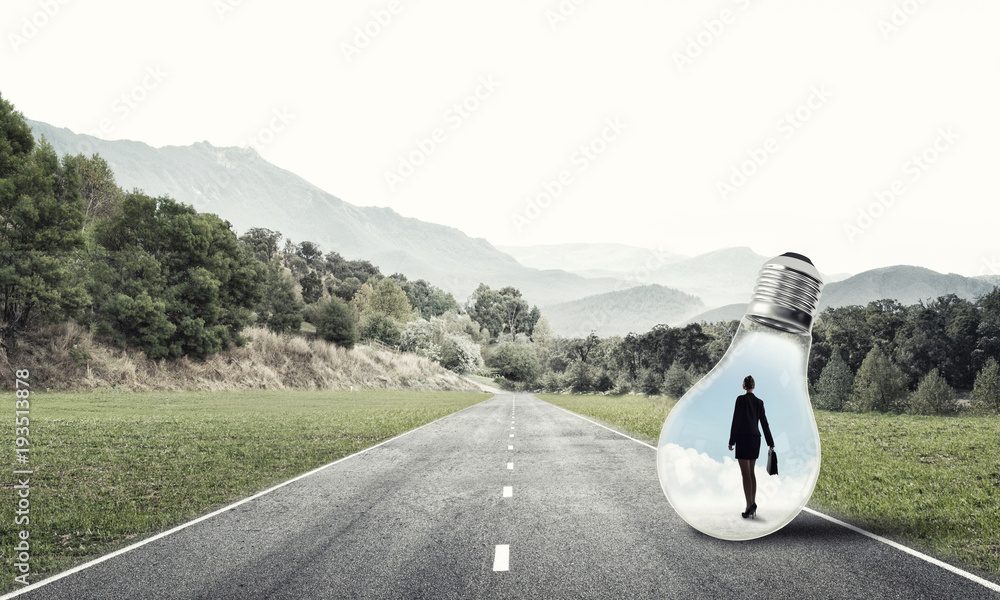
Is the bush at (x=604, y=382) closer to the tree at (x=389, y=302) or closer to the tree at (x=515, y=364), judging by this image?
the tree at (x=515, y=364)

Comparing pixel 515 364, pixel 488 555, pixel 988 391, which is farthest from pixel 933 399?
pixel 515 364

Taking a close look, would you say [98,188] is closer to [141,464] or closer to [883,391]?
[141,464]

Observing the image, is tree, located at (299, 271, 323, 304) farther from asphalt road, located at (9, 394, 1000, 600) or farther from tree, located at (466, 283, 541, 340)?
asphalt road, located at (9, 394, 1000, 600)

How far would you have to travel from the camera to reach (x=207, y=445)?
14.6m

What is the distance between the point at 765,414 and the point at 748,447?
0.77ft

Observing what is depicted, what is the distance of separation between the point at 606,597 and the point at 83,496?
26.4 ft

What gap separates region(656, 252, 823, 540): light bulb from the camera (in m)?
3.68

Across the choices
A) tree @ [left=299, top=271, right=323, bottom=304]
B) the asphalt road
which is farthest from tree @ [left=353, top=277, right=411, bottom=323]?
the asphalt road

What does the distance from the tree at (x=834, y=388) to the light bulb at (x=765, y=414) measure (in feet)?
166

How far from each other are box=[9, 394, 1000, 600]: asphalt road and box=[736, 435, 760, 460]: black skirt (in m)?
1.34

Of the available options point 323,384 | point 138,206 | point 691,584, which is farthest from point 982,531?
point 323,384

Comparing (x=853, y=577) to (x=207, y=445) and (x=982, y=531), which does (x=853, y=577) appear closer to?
(x=982, y=531)

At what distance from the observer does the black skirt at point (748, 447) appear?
3.80 m

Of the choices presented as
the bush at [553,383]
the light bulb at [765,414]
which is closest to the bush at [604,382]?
the bush at [553,383]
